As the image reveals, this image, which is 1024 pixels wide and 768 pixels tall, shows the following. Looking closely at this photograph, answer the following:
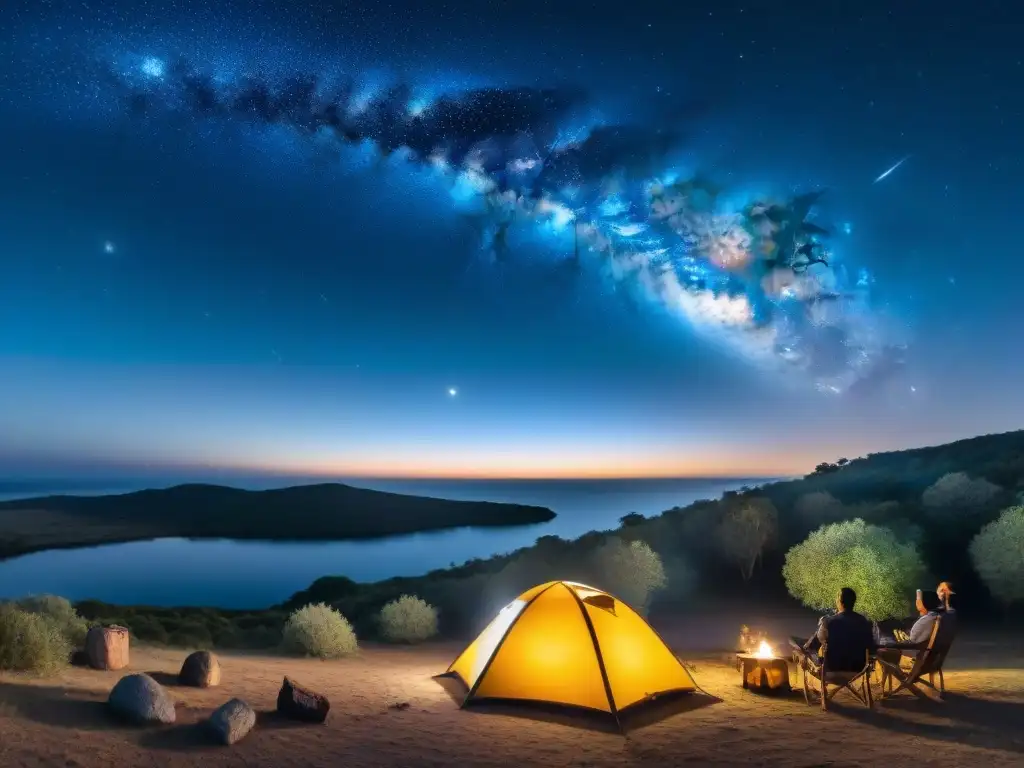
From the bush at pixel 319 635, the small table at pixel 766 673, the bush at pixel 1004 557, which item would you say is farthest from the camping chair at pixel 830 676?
the bush at pixel 1004 557

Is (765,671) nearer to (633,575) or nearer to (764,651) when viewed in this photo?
(764,651)

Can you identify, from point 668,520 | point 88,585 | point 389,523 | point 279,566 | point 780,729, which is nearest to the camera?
point 780,729

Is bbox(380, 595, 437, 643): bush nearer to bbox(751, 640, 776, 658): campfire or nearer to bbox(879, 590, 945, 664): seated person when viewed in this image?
bbox(751, 640, 776, 658): campfire

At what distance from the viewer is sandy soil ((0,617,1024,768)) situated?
22.9 feet

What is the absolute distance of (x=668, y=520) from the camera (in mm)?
32219

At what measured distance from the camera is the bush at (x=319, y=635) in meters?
13.8

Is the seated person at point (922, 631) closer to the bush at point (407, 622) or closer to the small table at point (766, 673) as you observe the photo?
the small table at point (766, 673)

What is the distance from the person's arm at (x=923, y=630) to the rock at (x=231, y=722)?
835 cm

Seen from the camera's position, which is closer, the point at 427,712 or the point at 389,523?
the point at 427,712

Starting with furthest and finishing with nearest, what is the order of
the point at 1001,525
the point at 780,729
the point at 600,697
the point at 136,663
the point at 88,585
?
the point at 88,585 < the point at 1001,525 < the point at 136,663 < the point at 600,697 < the point at 780,729

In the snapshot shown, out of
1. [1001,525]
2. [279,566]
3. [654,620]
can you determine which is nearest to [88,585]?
[279,566]

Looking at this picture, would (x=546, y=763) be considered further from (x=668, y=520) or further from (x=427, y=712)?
(x=668, y=520)

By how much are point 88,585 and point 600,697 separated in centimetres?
5571

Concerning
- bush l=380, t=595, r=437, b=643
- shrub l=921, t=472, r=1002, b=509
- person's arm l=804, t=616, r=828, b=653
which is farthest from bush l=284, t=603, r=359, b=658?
shrub l=921, t=472, r=1002, b=509
